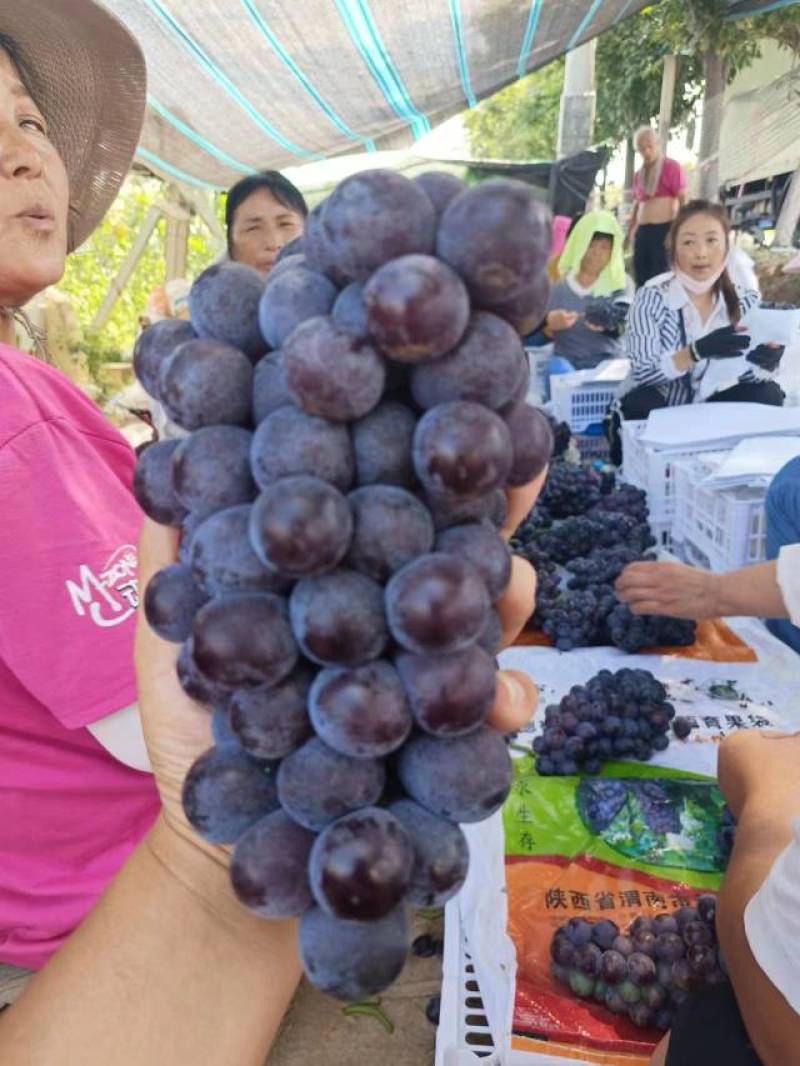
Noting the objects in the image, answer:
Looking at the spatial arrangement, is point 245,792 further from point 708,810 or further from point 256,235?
point 256,235

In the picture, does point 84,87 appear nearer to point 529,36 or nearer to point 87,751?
point 87,751

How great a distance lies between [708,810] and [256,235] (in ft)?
9.32

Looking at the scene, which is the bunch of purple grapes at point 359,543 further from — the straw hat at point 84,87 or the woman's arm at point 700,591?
the woman's arm at point 700,591

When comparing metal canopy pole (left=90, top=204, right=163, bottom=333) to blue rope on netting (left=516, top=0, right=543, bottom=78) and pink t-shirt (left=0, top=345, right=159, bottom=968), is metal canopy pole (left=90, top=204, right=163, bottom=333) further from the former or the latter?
pink t-shirt (left=0, top=345, right=159, bottom=968)

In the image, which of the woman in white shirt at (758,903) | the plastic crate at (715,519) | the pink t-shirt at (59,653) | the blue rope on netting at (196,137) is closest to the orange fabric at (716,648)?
the plastic crate at (715,519)

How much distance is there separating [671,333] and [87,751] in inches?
162

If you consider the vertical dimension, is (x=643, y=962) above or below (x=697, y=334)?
below

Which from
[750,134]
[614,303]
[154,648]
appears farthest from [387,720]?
[750,134]

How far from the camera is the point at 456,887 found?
0.66 meters

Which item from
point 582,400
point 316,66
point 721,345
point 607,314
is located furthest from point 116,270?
point 721,345

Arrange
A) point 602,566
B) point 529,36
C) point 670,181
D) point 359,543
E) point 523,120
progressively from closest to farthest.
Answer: point 359,543, point 602,566, point 529,36, point 670,181, point 523,120

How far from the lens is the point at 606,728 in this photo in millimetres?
2062

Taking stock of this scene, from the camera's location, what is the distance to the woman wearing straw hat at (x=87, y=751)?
786 mm

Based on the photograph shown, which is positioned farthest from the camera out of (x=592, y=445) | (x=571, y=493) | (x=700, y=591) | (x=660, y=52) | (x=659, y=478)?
(x=660, y=52)
